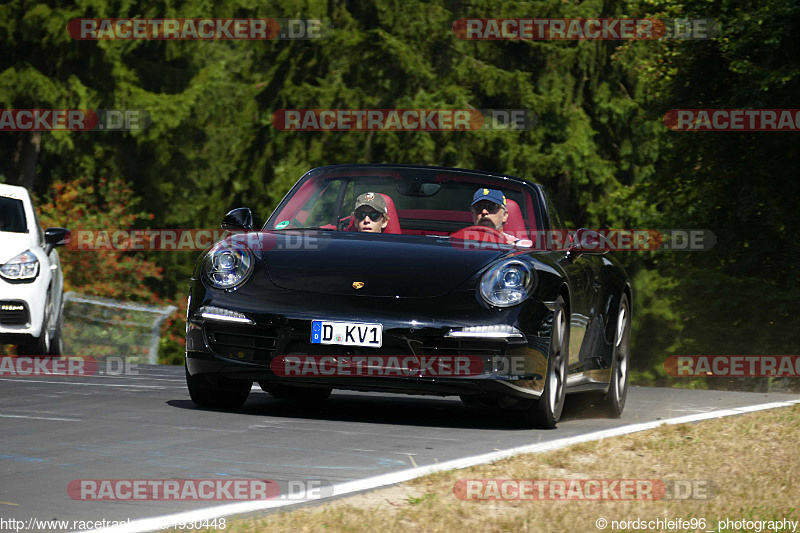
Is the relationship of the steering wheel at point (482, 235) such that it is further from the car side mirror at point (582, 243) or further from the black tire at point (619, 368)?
the black tire at point (619, 368)

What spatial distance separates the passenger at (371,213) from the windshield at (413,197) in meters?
0.11

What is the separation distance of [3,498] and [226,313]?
10.4 feet

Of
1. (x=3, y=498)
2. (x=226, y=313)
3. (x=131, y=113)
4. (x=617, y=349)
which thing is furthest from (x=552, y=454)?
(x=131, y=113)

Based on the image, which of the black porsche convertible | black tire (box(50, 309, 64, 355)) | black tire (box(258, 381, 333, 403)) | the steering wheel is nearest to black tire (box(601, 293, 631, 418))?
the black porsche convertible

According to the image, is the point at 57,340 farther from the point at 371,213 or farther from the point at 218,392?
the point at 371,213

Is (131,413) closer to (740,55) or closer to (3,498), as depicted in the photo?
Result: (3,498)

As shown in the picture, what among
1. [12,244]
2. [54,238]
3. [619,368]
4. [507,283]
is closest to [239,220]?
[507,283]

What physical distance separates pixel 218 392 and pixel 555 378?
205 cm

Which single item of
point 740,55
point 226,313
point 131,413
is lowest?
point 131,413

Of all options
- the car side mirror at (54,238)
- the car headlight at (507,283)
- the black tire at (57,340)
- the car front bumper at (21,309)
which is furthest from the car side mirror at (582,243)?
the black tire at (57,340)

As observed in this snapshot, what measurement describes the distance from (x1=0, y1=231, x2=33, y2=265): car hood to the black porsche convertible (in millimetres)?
5003

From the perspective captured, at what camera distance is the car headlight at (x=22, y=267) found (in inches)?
557

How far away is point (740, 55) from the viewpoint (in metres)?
24.5

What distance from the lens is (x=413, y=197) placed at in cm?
1012
